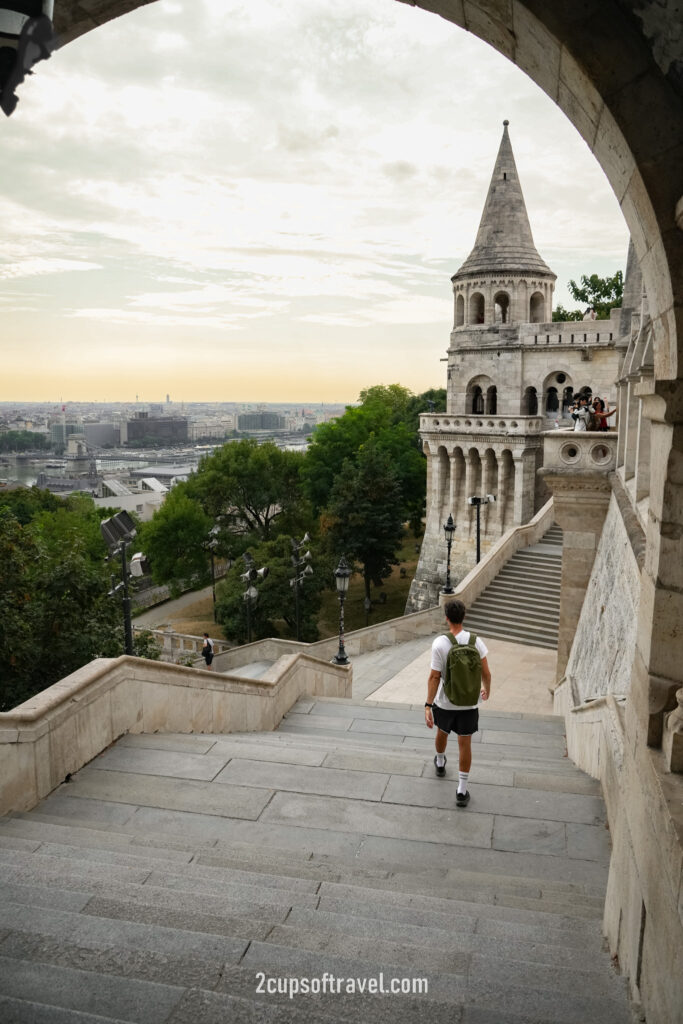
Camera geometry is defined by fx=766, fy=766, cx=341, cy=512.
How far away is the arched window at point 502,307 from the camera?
33844 millimetres

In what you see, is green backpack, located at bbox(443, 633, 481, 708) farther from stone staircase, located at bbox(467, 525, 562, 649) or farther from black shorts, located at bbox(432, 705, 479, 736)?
stone staircase, located at bbox(467, 525, 562, 649)

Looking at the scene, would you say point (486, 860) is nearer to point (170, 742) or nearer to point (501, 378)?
point (170, 742)

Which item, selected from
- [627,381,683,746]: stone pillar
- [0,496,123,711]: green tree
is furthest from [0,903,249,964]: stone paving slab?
[0,496,123,711]: green tree

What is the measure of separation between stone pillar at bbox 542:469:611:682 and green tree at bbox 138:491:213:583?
27974mm

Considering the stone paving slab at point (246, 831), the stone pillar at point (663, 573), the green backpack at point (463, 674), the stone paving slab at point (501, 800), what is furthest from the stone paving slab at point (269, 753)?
the stone pillar at point (663, 573)

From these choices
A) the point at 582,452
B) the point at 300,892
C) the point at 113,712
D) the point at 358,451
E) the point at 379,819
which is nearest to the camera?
the point at 300,892

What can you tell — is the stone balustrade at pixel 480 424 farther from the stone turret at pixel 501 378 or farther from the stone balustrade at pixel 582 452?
the stone balustrade at pixel 582 452

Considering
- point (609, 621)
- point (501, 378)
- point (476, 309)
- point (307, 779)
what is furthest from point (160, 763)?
point (476, 309)

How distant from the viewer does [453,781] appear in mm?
6051

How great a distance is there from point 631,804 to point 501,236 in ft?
110

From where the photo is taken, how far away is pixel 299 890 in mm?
3898

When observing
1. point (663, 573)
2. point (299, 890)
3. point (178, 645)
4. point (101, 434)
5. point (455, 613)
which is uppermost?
point (101, 434)

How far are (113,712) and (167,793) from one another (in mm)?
1033

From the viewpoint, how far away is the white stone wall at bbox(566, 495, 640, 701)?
670 centimetres
